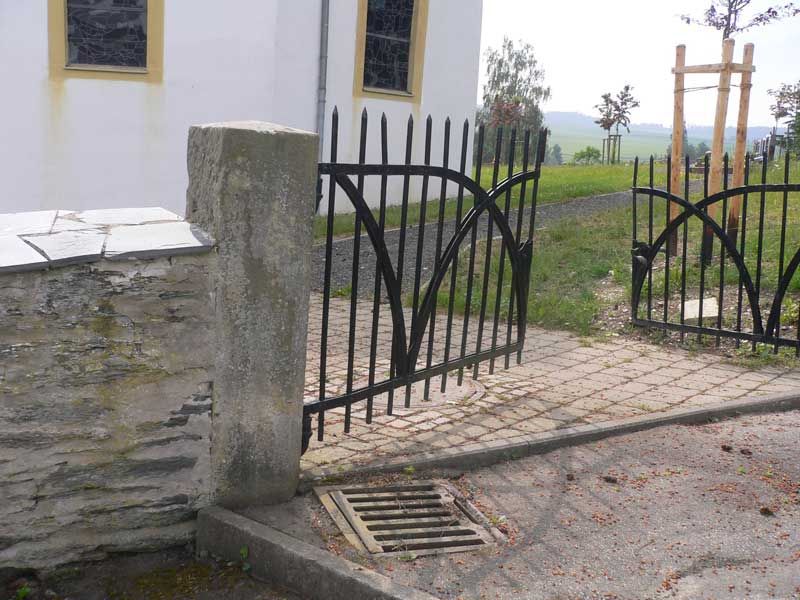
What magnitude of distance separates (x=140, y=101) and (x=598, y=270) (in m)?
7.97

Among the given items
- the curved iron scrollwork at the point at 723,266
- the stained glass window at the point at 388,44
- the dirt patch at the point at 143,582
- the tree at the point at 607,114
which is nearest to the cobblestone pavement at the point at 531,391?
the curved iron scrollwork at the point at 723,266

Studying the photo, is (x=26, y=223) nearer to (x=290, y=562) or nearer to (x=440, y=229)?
(x=290, y=562)

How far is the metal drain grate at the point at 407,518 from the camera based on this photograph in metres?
3.74

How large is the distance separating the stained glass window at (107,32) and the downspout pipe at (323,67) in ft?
9.23

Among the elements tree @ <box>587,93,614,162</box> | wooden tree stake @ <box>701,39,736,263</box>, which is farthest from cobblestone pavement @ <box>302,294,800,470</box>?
tree @ <box>587,93,614,162</box>

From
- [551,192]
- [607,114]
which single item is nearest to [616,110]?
[607,114]

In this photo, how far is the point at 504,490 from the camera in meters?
4.36

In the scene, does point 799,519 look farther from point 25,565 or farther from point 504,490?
point 25,565

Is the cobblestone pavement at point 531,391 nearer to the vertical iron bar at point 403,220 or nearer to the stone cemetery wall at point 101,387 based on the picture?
the vertical iron bar at point 403,220

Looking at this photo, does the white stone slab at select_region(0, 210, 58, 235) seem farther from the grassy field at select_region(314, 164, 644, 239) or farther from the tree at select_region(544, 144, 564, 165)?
the tree at select_region(544, 144, 564, 165)

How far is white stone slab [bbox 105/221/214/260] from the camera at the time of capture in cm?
346

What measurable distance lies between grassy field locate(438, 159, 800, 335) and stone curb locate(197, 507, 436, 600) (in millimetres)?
4945

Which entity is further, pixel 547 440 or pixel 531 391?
pixel 531 391

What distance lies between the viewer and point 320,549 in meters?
3.56
